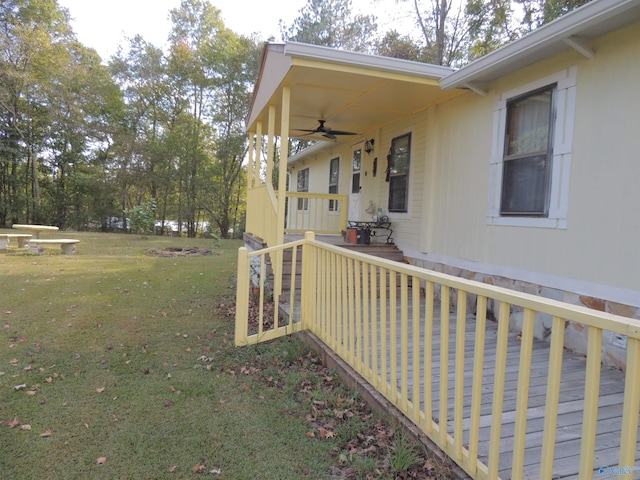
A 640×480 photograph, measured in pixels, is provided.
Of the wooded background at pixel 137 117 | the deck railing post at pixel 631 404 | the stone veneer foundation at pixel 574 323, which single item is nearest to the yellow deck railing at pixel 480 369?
the deck railing post at pixel 631 404

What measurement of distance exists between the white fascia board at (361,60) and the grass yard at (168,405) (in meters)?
3.11

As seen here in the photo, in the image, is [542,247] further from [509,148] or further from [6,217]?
[6,217]

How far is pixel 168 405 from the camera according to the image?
8.79 feet

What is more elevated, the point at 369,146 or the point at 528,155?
the point at 369,146

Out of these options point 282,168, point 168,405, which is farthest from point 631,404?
point 282,168

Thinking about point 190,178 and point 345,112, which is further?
point 190,178

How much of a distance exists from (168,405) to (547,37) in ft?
14.0

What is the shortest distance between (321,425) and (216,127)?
19192 millimetres

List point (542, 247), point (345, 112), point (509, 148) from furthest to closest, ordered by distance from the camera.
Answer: point (345, 112) < point (509, 148) < point (542, 247)

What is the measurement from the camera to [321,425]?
245cm

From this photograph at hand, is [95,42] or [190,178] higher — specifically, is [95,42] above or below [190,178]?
above

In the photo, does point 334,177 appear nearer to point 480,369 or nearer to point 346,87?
point 346,87

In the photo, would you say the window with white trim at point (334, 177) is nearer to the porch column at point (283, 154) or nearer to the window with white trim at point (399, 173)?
the window with white trim at point (399, 173)

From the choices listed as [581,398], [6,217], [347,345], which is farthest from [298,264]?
[6,217]
